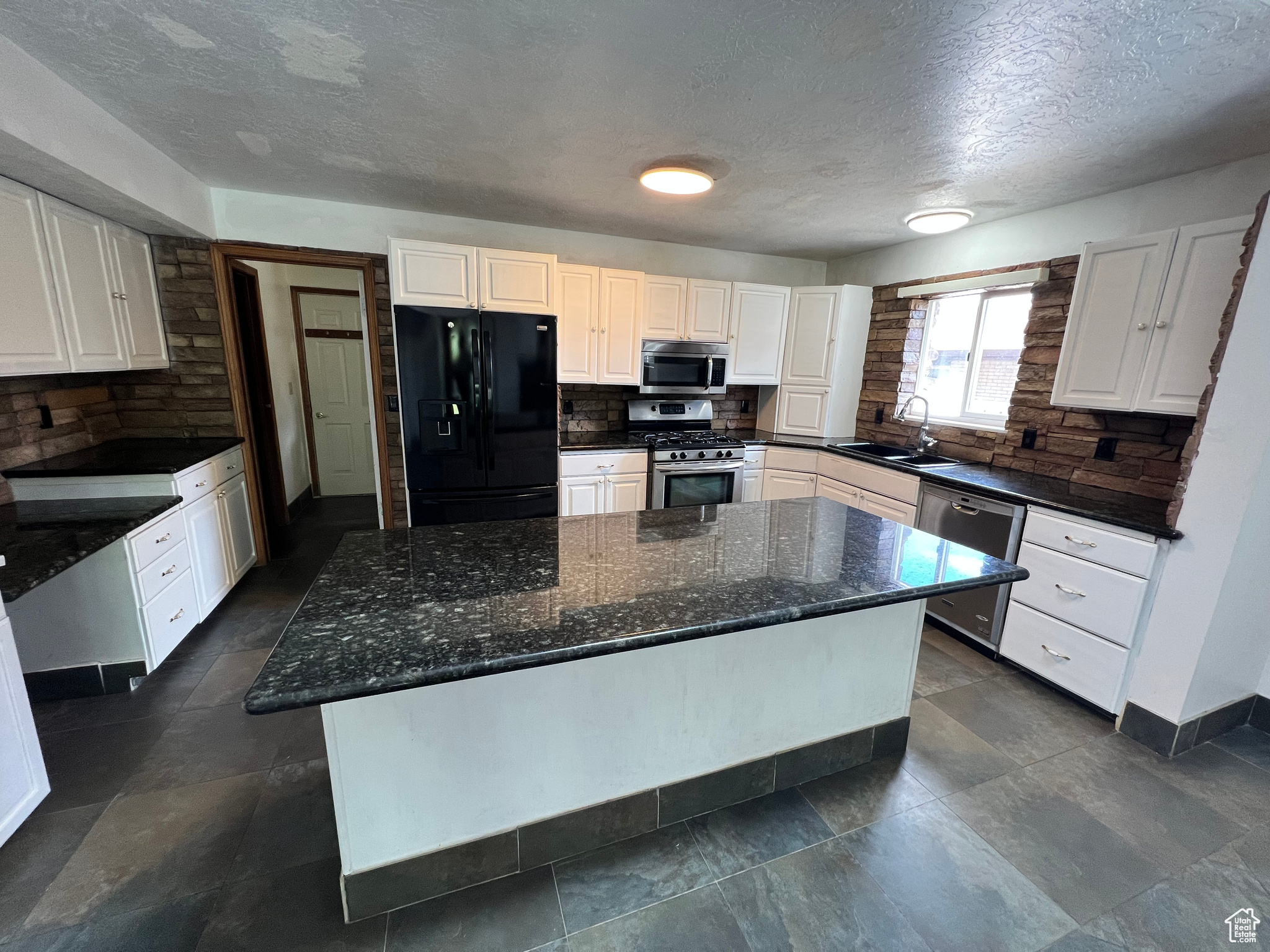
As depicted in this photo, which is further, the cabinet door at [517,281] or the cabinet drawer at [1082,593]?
the cabinet door at [517,281]

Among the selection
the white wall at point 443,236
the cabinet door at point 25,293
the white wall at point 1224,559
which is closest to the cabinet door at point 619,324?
the white wall at point 443,236

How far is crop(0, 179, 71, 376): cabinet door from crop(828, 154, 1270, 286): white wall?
4785mm

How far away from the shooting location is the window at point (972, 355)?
314 cm

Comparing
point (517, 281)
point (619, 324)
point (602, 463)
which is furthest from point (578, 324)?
point (602, 463)

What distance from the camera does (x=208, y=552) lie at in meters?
2.73

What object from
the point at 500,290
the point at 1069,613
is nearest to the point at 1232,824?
the point at 1069,613

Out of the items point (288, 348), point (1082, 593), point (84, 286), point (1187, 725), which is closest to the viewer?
point (1187, 725)

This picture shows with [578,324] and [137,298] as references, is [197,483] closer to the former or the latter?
[137,298]

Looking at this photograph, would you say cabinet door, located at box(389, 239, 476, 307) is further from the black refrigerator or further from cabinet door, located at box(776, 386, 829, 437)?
cabinet door, located at box(776, 386, 829, 437)

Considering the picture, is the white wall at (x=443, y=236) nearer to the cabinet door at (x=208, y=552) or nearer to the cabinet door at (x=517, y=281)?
the cabinet door at (x=517, y=281)

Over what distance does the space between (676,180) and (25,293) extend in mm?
2748

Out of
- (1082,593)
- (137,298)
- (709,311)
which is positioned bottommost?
(1082,593)

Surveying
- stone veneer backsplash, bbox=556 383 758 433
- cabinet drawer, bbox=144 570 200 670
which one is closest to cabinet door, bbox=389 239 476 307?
stone veneer backsplash, bbox=556 383 758 433

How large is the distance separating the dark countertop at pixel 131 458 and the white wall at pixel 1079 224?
4657mm
